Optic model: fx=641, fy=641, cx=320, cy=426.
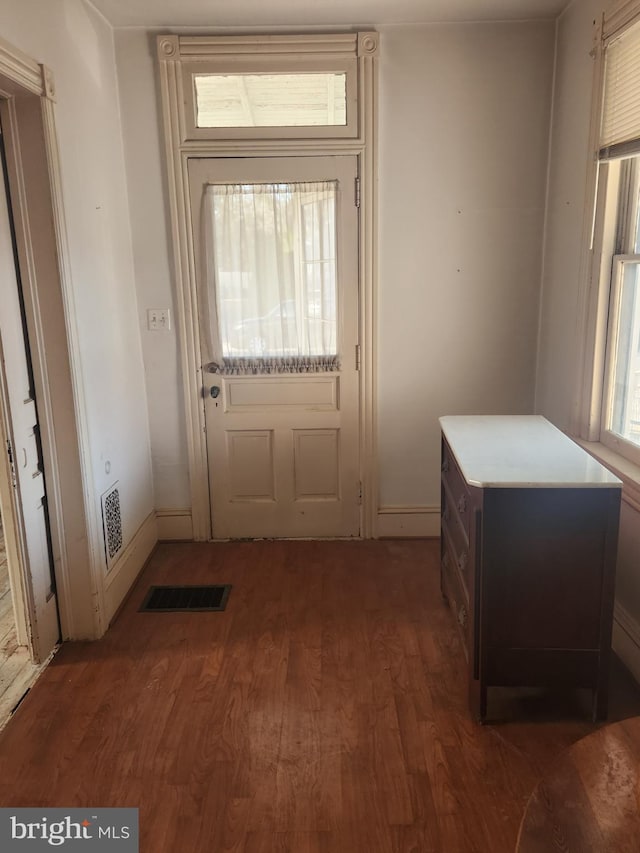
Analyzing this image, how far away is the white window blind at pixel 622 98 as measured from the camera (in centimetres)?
242

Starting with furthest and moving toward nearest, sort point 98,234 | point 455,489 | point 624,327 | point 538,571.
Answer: point 98,234 → point 624,327 → point 455,489 → point 538,571

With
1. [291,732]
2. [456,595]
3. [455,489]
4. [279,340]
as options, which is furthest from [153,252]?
[291,732]

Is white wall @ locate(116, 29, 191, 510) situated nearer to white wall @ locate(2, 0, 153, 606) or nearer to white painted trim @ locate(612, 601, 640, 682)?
white wall @ locate(2, 0, 153, 606)

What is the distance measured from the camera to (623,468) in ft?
8.40

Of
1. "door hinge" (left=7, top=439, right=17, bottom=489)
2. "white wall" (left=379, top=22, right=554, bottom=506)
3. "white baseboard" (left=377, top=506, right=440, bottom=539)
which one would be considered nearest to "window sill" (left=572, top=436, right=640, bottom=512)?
"white wall" (left=379, top=22, right=554, bottom=506)

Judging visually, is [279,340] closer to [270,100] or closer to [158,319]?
[158,319]

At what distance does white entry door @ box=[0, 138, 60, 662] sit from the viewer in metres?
2.40

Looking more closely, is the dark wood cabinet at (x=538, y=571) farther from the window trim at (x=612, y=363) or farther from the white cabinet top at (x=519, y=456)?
the window trim at (x=612, y=363)

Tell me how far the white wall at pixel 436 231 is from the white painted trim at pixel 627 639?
135 cm

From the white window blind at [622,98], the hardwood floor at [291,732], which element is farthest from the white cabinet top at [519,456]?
the white window blind at [622,98]

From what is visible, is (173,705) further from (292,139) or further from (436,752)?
(292,139)

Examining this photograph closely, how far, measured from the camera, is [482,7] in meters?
3.10

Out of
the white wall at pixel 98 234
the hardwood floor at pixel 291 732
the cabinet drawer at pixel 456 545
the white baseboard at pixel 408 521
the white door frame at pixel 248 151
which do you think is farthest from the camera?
the white baseboard at pixel 408 521

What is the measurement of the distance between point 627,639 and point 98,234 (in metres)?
2.88
